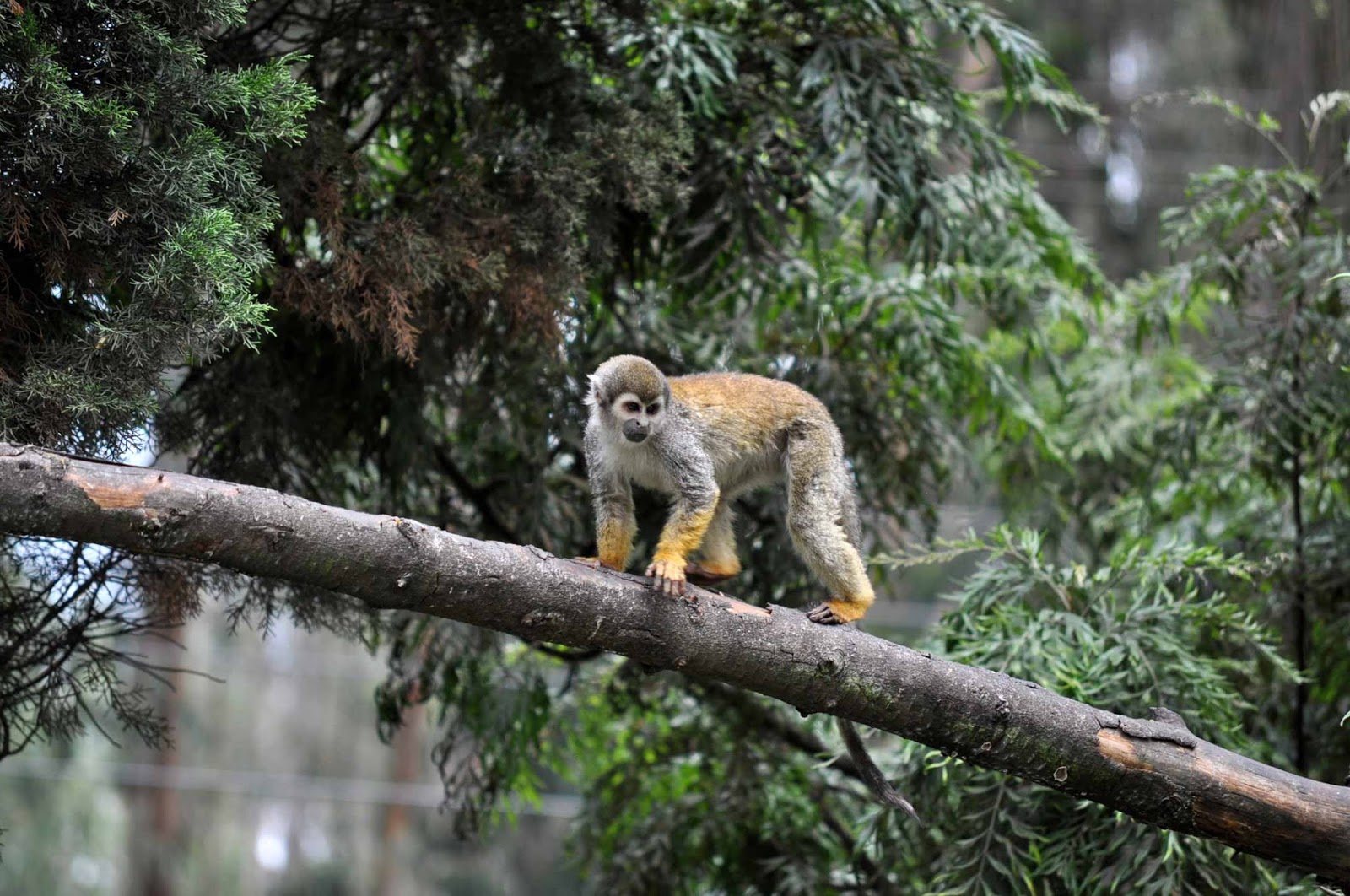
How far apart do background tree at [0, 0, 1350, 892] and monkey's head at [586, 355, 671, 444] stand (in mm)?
525

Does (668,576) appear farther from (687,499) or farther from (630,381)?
(630,381)

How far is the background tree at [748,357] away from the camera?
4.01 m

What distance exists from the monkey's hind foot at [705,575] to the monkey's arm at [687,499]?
0.86 feet

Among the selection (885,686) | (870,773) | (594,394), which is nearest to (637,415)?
(594,394)

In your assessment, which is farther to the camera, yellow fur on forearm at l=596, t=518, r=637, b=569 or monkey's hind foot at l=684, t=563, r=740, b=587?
monkey's hind foot at l=684, t=563, r=740, b=587

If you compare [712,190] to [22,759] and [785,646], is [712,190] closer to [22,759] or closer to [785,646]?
[785,646]

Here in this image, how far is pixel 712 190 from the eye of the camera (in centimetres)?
482

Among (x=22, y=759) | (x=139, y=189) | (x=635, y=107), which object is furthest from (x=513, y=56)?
(x=22, y=759)

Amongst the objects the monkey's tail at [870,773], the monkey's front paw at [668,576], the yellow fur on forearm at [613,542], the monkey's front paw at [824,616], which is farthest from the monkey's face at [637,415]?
the monkey's tail at [870,773]

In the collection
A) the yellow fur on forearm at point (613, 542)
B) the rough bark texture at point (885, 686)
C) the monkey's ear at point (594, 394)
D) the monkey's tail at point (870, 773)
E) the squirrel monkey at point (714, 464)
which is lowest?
the monkey's tail at point (870, 773)

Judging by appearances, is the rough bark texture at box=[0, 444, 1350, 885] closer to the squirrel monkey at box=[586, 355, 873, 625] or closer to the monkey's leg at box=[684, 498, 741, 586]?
Result: the squirrel monkey at box=[586, 355, 873, 625]

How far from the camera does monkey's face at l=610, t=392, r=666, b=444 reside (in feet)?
12.4

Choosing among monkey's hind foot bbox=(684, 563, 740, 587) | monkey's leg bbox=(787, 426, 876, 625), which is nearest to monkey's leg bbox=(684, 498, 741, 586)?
monkey's hind foot bbox=(684, 563, 740, 587)

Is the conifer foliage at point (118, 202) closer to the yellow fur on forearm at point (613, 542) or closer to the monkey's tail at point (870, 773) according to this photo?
the yellow fur on forearm at point (613, 542)
